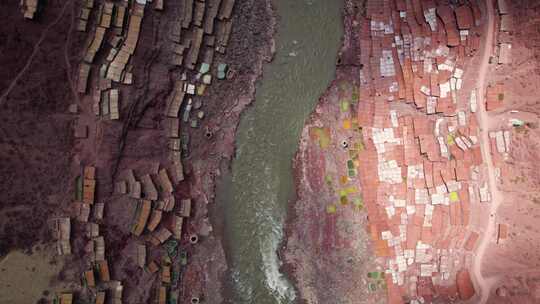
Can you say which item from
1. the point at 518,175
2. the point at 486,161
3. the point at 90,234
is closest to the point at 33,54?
the point at 90,234

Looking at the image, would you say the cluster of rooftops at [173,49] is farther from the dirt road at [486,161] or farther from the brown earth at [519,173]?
the brown earth at [519,173]

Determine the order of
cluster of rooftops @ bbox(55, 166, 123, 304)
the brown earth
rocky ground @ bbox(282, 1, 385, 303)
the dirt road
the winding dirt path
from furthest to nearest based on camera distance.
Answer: rocky ground @ bbox(282, 1, 385, 303)
the dirt road
the brown earth
cluster of rooftops @ bbox(55, 166, 123, 304)
the winding dirt path

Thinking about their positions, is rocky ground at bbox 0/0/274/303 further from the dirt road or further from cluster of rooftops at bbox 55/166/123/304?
the dirt road

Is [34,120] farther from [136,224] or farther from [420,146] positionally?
[420,146]

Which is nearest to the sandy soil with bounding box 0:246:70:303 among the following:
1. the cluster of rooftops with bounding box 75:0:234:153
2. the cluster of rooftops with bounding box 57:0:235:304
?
the cluster of rooftops with bounding box 57:0:235:304

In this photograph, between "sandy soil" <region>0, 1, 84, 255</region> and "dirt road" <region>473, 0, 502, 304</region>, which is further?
"dirt road" <region>473, 0, 502, 304</region>

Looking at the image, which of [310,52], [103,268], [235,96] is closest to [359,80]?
[310,52]

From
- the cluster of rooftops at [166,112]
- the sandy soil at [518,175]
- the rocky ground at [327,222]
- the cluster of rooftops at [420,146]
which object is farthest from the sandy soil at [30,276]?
the sandy soil at [518,175]

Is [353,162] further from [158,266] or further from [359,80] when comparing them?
[158,266]
